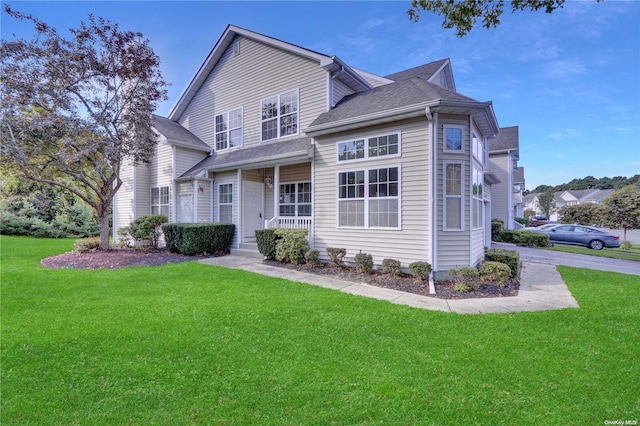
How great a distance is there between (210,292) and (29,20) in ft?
42.1

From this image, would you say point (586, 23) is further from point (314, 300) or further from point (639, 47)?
point (314, 300)

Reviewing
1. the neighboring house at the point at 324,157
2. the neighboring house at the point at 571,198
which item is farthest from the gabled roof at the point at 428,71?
the neighboring house at the point at 571,198

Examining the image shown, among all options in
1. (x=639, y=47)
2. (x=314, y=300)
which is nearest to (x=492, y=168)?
(x=639, y=47)

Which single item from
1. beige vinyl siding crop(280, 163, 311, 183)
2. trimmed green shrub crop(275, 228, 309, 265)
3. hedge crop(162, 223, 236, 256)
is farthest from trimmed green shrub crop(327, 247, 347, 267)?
hedge crop(162, 223, 236, 256)

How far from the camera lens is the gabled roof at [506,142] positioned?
2172 cm

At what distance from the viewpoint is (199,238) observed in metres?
11.5

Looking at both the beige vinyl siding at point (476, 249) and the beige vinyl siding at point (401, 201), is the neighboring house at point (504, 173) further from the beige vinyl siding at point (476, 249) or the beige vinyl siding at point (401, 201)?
the beige vinyl siding at point (401, 201)

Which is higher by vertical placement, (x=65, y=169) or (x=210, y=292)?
A: (x=65, y=169)

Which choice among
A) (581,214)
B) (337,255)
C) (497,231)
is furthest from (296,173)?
(581,214)

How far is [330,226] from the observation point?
31.7ft

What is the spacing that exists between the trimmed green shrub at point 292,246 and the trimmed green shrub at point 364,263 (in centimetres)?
192

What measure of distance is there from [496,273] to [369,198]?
379cm

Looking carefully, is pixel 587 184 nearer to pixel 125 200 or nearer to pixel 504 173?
pixel 504 173

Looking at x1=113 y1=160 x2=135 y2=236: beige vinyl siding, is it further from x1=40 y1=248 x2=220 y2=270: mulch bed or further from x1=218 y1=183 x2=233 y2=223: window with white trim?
x1=218 y1=183 x2=233 y2=223: window with white trim
